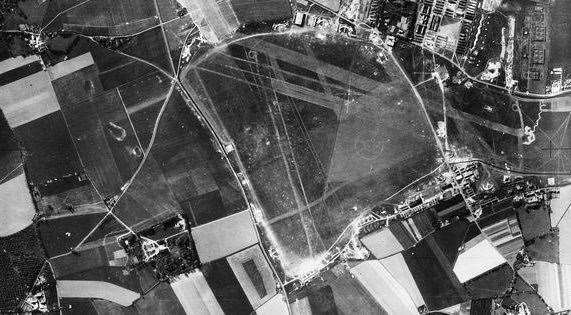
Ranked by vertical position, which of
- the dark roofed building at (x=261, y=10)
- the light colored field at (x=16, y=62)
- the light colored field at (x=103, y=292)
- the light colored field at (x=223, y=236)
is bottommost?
the light colored field at (x=103, y=292)

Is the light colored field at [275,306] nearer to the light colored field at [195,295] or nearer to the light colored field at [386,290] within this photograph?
the light colored field at [195,295]

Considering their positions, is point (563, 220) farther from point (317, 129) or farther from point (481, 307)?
point (317, 129)

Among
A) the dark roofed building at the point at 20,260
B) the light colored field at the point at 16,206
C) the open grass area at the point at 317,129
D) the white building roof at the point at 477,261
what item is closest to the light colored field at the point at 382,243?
the open grass area at the point at 317,129

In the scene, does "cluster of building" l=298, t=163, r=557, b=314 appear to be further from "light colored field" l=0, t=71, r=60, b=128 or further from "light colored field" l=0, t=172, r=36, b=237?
"light colored field" l=0, t=71, r=60, b=128

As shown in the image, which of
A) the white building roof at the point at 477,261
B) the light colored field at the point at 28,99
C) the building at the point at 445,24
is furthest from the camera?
the light colored field at the point at 28,99

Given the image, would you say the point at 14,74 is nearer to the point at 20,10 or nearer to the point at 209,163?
the point at 20,10

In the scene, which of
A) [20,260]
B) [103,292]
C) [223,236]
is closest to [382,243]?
[223,236]

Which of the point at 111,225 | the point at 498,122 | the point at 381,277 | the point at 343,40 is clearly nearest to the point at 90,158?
the point at 111,225
